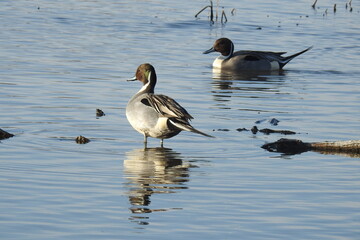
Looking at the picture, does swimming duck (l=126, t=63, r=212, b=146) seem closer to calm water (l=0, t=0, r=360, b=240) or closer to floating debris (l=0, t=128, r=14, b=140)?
calm water (l=0, t=0, r=360, b=240)

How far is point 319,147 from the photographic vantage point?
10.1 metres

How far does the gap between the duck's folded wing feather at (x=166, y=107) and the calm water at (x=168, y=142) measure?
43 centimetres

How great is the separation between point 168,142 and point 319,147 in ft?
5.99

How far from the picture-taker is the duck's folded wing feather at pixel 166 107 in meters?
10.2

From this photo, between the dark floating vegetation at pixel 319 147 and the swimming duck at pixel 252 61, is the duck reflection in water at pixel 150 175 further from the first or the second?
the swimming duck at pixel 252 61

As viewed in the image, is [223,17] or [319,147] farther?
[223,17]

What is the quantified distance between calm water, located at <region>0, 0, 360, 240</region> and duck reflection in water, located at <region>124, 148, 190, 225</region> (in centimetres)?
2

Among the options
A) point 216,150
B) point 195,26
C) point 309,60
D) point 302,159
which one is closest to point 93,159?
point 216,150

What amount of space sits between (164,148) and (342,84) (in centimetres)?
661

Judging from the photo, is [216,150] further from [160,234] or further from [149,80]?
[160,234]

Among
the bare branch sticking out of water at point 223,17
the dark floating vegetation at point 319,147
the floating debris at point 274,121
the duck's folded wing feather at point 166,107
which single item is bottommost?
the dark floating vegetation at point 319,147

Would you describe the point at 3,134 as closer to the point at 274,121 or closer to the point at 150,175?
the point at 150,175

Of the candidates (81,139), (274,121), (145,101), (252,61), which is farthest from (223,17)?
(81,139)

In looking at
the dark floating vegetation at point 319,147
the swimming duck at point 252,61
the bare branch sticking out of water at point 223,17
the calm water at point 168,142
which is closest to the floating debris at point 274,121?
the calm water at point 168,142
